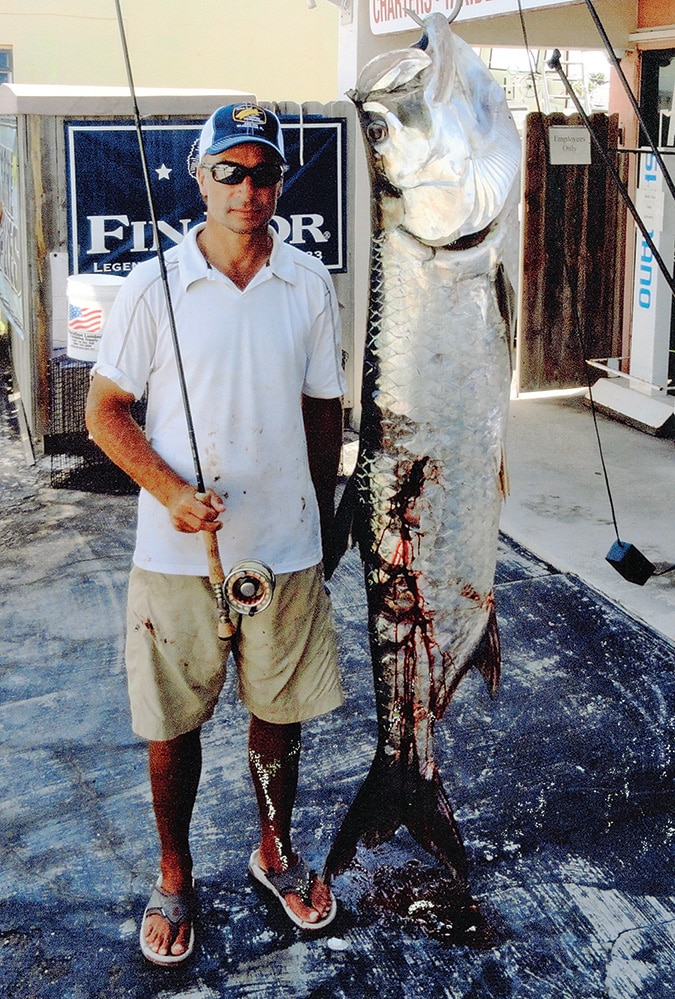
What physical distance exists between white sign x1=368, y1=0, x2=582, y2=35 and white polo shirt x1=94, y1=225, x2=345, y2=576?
2272 mm

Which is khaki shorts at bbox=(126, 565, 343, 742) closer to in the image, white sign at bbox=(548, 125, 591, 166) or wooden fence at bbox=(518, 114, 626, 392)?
wooden fence at bbox=(518, 114, 626, 392)

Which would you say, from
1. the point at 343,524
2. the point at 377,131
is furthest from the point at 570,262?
the point at 377,131

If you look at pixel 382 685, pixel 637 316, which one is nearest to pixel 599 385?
pixel 637 316

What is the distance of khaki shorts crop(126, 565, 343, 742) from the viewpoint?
281 cm

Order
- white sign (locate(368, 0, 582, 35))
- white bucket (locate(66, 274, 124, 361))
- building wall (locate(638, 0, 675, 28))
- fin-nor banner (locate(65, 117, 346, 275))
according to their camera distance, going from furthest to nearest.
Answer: building wall (locate(638, 0, 675, 28)) < fin-nor banner (locate(65, 117, 346, 275)) < white bucket (locate(66, 274, 124, 361)) < white sign (locate(368, 0, 582, 35))

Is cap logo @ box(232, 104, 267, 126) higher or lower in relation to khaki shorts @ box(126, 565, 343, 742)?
higher

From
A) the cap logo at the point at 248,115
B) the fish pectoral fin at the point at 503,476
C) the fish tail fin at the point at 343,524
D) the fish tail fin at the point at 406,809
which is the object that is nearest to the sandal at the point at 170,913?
the fish tail fin at the point at 406,809

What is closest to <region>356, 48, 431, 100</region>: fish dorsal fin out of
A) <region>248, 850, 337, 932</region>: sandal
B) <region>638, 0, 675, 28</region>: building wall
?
<region>248, 850, 337, 932</region>: sandal

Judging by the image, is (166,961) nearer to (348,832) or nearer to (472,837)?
(348,832)

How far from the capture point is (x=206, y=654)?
285 centimetres

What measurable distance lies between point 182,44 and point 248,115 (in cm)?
1430

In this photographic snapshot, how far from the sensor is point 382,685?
270 cm

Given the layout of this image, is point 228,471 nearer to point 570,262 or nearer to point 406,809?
point 406,809

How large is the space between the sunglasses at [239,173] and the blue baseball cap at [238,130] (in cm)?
4
